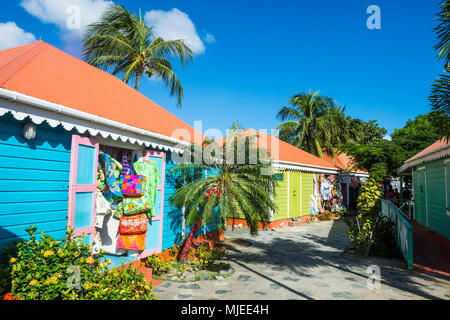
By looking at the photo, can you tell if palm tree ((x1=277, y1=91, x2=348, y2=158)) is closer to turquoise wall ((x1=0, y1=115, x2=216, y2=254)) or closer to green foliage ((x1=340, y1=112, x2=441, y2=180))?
green foliage ((x1=340, y1=112, x2=441, y2=180))

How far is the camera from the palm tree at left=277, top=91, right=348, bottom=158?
81.6 feet

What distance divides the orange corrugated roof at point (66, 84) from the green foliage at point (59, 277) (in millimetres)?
2111

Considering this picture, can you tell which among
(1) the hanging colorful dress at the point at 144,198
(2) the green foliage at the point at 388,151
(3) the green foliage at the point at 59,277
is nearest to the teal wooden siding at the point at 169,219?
(1) the hanging colorful dress at the point at 144,198

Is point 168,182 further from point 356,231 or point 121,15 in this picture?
point 121,15

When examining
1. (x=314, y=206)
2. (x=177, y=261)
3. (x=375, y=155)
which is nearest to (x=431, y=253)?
(x=375, y=155)

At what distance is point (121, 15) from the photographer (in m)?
14.1

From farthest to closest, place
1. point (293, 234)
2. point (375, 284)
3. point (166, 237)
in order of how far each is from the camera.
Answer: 1. point (293, 234)
2. point (166, 237)
3. point (375, 284)

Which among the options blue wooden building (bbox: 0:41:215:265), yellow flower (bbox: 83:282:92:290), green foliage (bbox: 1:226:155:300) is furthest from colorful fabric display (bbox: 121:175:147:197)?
yellow flower (bbox: 83:282:92:290)

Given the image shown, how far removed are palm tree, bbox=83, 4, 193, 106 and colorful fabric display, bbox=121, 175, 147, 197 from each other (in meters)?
9.12

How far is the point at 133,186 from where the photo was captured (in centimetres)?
550

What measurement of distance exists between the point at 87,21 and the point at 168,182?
34.0 ft

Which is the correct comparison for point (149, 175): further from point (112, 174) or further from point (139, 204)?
point (112, 174)

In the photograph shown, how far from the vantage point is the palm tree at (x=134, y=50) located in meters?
13.3

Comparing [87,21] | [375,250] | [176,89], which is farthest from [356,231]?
[87,21]
